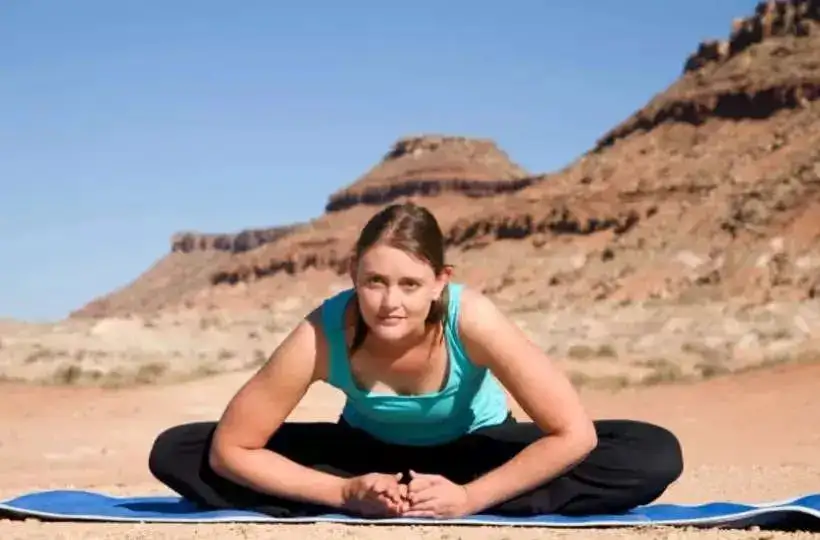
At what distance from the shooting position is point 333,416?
1444 cm

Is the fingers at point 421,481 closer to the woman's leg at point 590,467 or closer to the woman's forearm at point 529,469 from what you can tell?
the woman's forearm at point 529,469

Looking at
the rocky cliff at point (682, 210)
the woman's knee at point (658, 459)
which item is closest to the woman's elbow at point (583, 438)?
the woman's knee at point (658, 459)

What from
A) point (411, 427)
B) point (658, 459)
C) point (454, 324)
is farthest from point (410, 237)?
point (658, 459)

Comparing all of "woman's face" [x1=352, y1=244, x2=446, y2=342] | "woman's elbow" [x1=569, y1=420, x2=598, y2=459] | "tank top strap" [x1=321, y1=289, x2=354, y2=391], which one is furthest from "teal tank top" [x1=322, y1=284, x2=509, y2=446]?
"woman's elbow" [x1=569, y1=420, x2=598, y2=459]

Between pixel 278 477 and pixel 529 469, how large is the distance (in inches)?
34.5

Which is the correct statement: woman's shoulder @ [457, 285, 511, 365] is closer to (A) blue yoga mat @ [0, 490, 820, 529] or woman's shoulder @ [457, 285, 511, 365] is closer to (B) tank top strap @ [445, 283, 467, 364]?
(B) tank top strap @ [445, 283, 467, 364]

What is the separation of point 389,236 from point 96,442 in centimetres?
895

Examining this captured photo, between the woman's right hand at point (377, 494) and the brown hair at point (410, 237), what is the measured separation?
475 millimetres

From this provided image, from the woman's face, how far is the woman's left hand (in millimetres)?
522

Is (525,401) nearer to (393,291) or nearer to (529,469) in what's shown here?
(529,469)

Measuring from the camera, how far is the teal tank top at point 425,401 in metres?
3.76

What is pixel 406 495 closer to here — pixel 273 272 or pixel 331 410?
pixel 331 410

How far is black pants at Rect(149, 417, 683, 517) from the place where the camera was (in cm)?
410

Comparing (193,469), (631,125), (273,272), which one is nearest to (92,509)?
(193,469)
